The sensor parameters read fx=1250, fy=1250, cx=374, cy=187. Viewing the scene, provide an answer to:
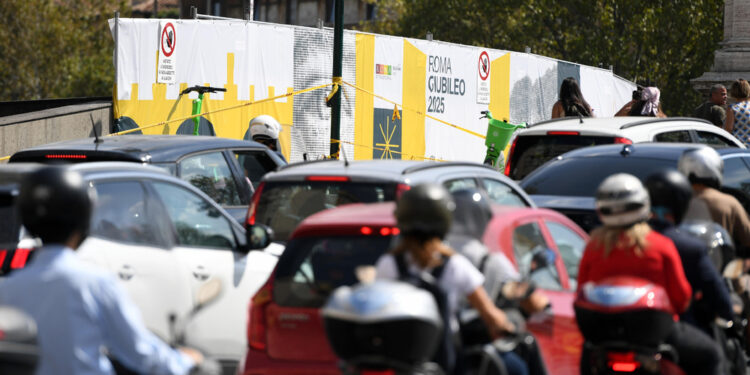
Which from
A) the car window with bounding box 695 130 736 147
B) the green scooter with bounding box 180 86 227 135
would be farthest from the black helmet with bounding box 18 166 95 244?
the green scooter with bounding box 180 86 227 135

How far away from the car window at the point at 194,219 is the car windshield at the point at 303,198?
0.30 meters

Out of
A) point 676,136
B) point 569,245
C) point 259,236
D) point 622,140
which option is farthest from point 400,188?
point 676,136

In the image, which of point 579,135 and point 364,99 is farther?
point 364,99

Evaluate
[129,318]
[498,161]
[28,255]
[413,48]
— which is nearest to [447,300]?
[129,318]

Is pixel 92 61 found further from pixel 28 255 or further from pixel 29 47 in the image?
pixel 28 255

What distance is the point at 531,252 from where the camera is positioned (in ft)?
21.0

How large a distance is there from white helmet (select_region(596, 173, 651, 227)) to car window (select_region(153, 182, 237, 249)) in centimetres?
282

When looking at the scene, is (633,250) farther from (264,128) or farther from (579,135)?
(264,128)

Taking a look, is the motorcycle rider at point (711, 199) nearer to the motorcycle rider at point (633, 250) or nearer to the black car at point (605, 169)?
the motorcycle rider at point (633, 250)

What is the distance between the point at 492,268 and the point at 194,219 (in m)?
3.01

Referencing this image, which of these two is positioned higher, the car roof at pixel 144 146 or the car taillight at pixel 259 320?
the car roof at pixel 144 146

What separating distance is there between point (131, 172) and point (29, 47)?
51.0 m

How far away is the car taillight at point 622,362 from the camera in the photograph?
5.31 m

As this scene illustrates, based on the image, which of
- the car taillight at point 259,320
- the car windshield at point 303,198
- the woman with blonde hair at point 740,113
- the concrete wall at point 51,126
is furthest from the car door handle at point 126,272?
the woman with blonde hair at point 740,113
